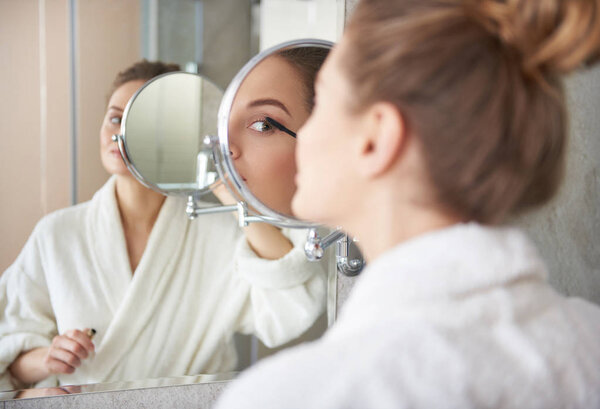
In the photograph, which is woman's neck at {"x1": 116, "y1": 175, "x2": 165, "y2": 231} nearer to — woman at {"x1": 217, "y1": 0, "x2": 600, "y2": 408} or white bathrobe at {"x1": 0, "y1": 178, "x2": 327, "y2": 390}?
white bathrobe at {"x1": 0, "y1": 178, "x2": 327, "y2": 390}

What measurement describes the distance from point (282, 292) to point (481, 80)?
599 millimetres

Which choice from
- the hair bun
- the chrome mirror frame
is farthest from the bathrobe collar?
the chrome mirror frame

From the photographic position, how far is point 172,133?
0.85 metres

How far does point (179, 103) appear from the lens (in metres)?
0.86

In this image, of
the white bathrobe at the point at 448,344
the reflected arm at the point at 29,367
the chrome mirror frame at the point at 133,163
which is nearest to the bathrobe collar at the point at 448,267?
the white bathrobe at the point at 448,344

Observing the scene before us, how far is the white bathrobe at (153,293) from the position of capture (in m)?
0.83

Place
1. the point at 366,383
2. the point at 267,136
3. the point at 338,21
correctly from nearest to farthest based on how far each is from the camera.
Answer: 1. the point at 366,383
2. the point at 267,136
3. the point at 338,21

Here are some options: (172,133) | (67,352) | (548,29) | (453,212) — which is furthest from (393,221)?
(67,352)

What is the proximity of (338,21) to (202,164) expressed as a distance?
1.07 feet

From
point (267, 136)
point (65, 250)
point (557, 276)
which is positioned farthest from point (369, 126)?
point (557, 276)

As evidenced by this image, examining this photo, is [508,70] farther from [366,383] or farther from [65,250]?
[65,250]

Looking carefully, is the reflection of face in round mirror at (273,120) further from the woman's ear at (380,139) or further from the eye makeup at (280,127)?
the woman's ear at (380,139)

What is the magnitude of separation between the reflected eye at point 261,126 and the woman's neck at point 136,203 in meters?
0.22

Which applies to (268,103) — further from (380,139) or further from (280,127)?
(380,139)
